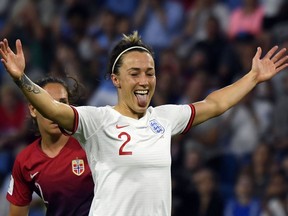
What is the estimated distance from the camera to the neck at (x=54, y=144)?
569 centimetres

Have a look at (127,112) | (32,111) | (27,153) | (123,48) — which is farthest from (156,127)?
(32,111)

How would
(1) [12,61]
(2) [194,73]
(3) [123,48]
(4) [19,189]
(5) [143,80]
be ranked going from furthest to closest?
1. (2) [194,73]
2. (4) [19,189]
3. (3) [123,48]
4. (5) [143,80]
5. (1) [12,61]

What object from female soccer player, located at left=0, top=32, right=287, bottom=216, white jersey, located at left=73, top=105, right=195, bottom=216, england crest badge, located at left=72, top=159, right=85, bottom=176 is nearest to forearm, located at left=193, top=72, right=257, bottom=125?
female soccer player, located at left=0, top=32, right=287, bottom=216

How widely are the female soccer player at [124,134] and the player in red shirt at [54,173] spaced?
0.65 meters

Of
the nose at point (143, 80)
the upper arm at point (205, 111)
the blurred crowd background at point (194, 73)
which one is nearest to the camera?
the nose at point (143, 80)

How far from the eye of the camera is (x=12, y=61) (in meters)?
4.54

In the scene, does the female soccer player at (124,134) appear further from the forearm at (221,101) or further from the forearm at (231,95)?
the forearm at (231,95)

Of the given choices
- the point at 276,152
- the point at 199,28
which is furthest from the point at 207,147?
the point at 199,28

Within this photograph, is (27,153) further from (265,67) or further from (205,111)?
(265,67)

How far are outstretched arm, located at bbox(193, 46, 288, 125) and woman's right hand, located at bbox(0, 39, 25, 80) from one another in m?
1.19

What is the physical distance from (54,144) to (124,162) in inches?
42.7

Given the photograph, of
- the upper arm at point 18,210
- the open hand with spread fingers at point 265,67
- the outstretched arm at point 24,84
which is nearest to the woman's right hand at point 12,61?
the outstretched arm at point 24,84

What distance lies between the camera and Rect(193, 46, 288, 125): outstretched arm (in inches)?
207

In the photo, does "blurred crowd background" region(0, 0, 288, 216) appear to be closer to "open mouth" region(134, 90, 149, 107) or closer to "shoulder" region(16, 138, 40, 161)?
"shoulder" region(16, 138, 40, 161)
